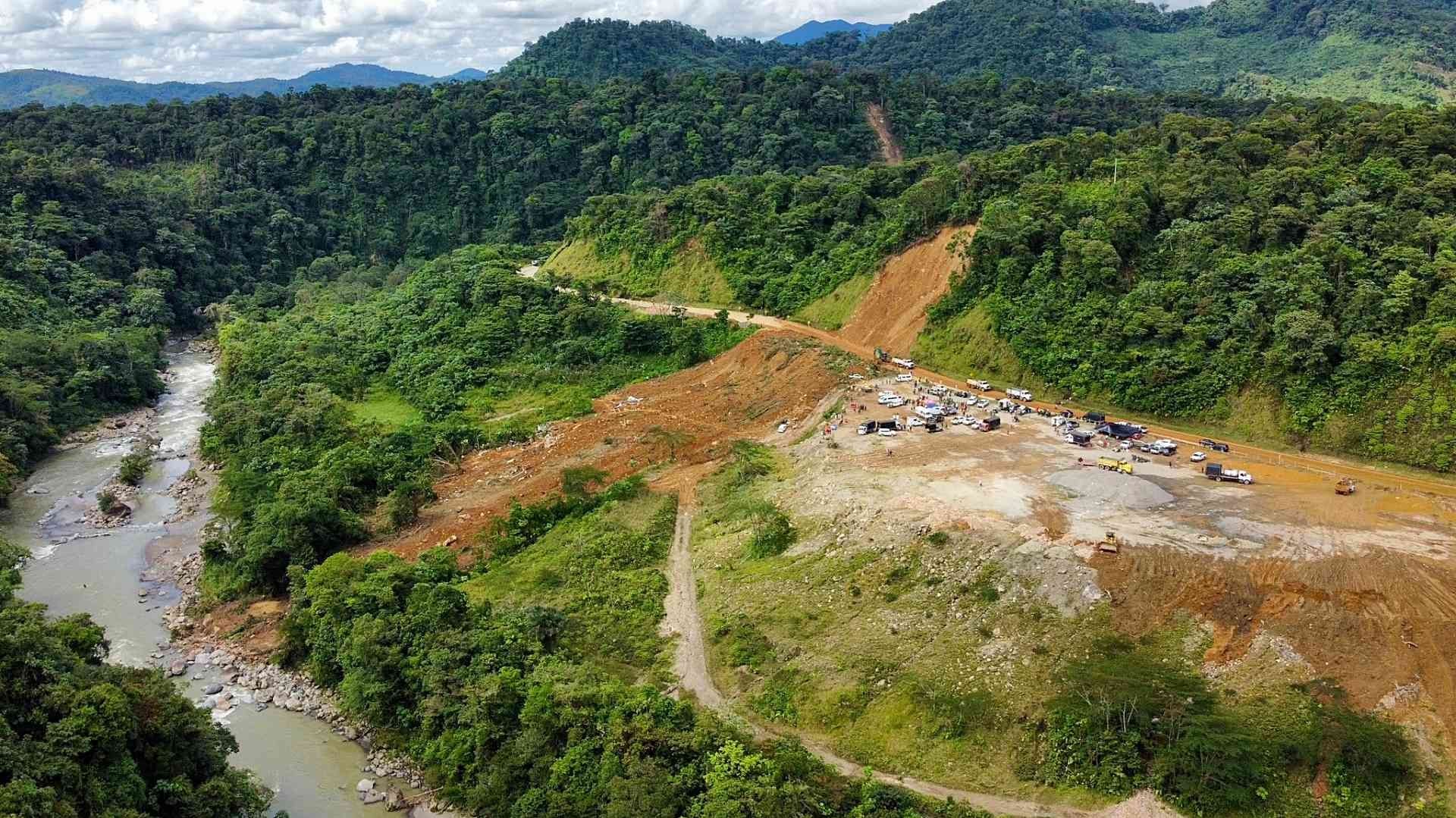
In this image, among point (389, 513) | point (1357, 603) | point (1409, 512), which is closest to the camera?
point (1357, 603)

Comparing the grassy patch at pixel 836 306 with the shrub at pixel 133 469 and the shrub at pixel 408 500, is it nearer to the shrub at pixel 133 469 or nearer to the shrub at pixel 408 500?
the shrub at pixel 408 500

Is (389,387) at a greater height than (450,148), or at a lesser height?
lesser

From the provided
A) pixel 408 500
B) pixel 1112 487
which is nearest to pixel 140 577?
pixel 408 500

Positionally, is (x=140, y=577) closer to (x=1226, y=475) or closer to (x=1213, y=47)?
(x=1226, y=475)

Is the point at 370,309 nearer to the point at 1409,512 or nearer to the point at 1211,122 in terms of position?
the point at 1211,122

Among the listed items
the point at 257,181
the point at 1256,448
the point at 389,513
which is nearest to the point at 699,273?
the point at 389,513

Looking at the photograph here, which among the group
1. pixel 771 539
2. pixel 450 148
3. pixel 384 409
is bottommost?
pixel 384 409

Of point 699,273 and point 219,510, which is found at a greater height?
point 699,273
